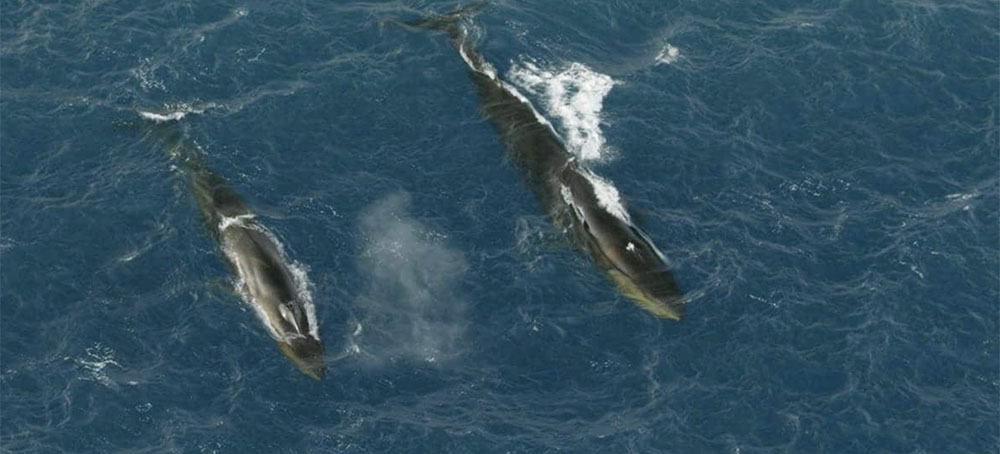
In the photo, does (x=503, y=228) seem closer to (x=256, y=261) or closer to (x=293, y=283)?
(x=293, y=283)

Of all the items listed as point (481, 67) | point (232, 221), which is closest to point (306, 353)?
point (232, 221)

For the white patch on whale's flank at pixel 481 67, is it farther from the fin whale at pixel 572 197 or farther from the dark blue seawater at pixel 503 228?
the dark blue seawater at pixel 503 228

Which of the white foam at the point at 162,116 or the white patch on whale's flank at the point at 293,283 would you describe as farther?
the white foam at the point at 162,116

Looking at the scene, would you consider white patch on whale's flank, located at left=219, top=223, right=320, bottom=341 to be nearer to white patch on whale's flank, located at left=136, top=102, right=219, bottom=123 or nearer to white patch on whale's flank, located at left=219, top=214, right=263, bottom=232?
white patch on whale's flank, located at left=219, top=214, right=263, bottom=232

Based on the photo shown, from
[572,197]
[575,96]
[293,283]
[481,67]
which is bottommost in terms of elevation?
[293,283]

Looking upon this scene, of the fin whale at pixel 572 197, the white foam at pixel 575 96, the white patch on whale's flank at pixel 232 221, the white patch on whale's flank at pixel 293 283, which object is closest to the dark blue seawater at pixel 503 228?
the white foam at pixel 575 96

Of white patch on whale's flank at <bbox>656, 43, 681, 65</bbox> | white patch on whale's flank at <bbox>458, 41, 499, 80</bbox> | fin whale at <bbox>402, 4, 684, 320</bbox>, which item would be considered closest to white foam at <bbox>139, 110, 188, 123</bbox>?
white patch on whale's flank at <bbox>458, 41, 499, 80</bbox>
